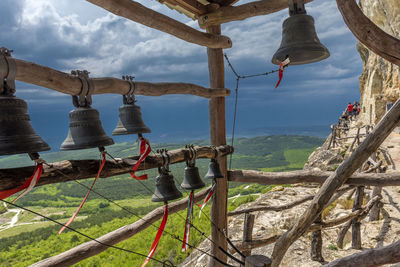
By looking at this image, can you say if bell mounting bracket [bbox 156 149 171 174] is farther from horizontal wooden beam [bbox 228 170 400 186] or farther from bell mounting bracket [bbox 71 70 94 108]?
horizontal wooden beam [bbox 228 170 400 186]

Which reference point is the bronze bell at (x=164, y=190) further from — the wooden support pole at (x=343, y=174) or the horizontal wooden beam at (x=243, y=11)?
the horizontal wooden beam at (x=243, y=11)

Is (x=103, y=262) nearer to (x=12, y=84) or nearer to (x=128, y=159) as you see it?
(x=128, y=159)

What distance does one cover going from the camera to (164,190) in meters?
1.79

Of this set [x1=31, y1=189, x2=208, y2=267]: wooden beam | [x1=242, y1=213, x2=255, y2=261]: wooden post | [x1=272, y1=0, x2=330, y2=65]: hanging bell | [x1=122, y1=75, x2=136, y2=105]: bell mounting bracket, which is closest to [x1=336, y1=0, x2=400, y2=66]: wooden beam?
[x1=272, y1=0, x2=330, y2=65]: hanging bell

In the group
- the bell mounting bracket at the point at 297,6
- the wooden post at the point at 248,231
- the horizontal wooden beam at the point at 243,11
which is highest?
the horizontal wooden beam at the point at 243,11

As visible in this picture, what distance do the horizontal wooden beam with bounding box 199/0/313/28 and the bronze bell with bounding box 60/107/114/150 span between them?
2018mm

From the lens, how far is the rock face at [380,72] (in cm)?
1321

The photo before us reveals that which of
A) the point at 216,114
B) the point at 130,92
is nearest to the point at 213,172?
the point at 216,114

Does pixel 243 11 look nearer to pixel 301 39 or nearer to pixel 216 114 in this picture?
pixel 301 39

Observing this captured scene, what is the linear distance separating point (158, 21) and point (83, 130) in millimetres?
1309

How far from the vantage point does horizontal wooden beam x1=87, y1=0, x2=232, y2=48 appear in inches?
71.6

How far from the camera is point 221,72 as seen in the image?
304 centimetres

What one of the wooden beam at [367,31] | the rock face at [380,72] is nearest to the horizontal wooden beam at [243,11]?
the wooden beam at [367,31]

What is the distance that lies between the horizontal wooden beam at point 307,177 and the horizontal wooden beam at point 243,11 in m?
1.86
